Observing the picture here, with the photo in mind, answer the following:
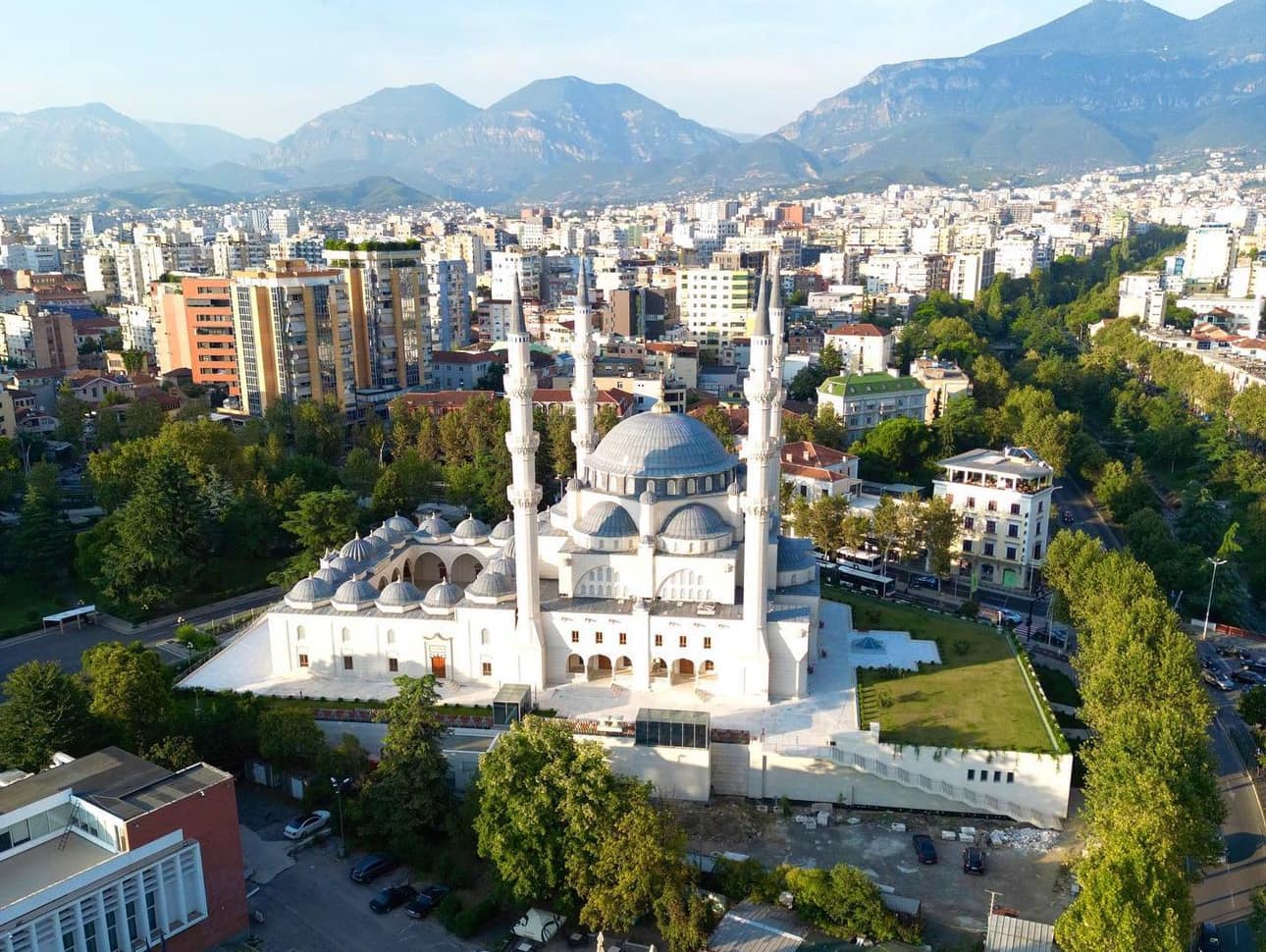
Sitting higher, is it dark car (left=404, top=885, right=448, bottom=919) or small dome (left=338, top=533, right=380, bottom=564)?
small dome (left=338, top=533, right=380, bottom=564)

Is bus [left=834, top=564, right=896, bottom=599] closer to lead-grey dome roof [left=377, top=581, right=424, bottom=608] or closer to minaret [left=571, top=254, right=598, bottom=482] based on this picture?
minaret [left=571, top=254, right=598, bottom=482]

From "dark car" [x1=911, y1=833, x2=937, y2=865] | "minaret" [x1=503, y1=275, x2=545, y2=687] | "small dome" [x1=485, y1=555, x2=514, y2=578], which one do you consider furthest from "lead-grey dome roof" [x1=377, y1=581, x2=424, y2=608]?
"dark car" [x1=911, y1=833, x2=937, y2=865]

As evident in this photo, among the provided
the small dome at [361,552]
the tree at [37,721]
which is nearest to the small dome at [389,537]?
the small dome at [361,552]

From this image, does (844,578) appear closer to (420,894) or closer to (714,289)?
(420,894)

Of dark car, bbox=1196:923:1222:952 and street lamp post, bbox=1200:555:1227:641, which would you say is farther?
street lamp post, bbox=1200:555:1227:641

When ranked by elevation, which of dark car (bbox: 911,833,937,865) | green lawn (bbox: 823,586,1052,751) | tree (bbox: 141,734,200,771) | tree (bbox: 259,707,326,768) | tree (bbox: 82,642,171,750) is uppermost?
tree (bbox: 82,642,171,750)

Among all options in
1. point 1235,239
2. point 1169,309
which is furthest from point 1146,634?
point 1235,239
